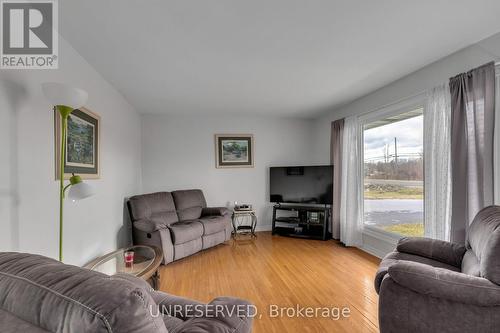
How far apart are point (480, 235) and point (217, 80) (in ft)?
9.43

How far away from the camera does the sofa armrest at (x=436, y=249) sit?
1855 mm

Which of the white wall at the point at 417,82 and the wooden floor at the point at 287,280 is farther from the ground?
the white wall at the point at 417,82

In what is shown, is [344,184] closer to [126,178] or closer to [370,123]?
[370,123]

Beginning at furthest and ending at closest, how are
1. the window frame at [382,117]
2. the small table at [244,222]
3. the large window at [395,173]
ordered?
the small table at [244,222] < the large window at [395,173] < the window frame at [382,117]

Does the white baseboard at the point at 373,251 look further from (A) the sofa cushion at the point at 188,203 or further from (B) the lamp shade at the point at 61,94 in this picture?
(B) the lamp shade at the point at 61,94

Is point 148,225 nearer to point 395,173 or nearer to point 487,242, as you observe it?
point 487,242

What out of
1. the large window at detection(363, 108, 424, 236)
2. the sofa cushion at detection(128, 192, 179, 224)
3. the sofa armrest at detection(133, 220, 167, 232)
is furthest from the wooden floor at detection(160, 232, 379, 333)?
the sofa cushion at detection(128, 192, 179, 224)

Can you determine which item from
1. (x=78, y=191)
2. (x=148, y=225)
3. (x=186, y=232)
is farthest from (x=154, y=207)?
(x=78, y=191)

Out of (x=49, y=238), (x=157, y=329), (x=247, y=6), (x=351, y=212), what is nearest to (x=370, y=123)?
(x=351, y=212)

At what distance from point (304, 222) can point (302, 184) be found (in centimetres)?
74

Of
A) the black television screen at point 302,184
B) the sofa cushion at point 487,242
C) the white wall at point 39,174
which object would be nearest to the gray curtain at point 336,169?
the black television screen at point 302,184

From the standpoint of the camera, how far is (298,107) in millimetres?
4188

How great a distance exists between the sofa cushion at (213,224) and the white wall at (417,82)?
2.35m

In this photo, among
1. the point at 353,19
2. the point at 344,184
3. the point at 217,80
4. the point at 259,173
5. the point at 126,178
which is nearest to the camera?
the point at 353,19
